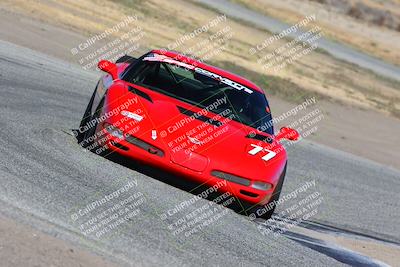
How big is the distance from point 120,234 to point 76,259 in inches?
28.7

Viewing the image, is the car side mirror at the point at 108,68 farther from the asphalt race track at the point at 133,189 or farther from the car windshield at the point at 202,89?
the asphalt race track at the point at 133,189

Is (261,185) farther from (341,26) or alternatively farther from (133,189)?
(341,26)

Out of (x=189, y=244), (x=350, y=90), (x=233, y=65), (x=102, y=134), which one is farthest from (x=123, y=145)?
(x=350, y=90)

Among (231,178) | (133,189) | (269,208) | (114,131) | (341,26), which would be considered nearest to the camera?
(133,189)

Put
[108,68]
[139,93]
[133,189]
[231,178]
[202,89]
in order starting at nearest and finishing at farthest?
[133,189] < [231,178] < [139,93] < [202,89] < [108,68]

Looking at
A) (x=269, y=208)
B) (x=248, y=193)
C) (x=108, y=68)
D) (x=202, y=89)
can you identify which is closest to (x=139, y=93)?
(x=202, y=89)

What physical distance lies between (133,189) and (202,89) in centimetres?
230

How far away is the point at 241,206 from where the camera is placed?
8.15m

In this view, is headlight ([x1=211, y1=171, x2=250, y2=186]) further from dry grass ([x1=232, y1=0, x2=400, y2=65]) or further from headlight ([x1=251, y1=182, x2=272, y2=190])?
dry grass ([x1=232, y1=0, x2=400, y2=65])

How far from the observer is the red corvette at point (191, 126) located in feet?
25.7

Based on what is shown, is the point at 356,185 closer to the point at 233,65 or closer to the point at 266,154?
the point at 266,154

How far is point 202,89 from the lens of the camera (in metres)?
9.23

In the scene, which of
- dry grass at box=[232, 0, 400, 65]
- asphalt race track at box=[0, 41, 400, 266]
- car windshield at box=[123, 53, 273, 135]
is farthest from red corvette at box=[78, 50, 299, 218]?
dry grass at box=[232, 0, 400, 65]

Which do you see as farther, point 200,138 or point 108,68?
point 108,68
